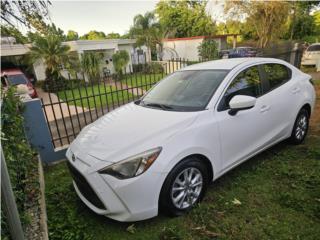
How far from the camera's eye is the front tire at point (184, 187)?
2461 millimetres

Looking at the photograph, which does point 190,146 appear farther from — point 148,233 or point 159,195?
point 148,233

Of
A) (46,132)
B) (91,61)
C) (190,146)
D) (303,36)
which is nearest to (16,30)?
(46,132)

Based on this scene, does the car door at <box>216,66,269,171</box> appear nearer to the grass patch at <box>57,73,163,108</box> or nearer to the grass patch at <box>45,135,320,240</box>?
the grass patch at <box>45,135,320,240</box>

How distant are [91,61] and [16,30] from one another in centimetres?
1145

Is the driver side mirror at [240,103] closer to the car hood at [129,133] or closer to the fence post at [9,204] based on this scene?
the car hood at [129,133]

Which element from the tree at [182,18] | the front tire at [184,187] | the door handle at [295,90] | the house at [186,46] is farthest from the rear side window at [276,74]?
the tree at [182,18]

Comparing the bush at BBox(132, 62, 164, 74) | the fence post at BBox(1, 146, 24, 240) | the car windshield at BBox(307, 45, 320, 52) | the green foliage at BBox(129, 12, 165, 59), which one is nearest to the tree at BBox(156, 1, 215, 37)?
the green foliage at BBox(129, 12, 165, 59)

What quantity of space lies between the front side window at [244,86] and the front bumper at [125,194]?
128cm

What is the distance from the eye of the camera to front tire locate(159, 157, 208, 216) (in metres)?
2.46

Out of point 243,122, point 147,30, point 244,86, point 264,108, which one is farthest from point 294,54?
point 147,30

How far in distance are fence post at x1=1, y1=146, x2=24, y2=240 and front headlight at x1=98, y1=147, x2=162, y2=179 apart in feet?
2.79

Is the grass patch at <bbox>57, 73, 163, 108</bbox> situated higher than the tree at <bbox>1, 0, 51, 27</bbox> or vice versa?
the tree at <bbox>1, 0, 51, 27</bbox>

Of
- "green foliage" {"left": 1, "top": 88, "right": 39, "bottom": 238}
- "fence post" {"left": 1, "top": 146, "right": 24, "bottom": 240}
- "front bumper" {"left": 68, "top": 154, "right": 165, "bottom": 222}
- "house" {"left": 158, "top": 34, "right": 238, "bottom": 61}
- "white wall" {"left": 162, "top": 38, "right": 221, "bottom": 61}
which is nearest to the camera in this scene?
"fence post" {"left": 1, "top": 146, "right": 24, "bottom": 240}

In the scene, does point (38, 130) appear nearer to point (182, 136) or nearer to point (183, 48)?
point (182, 136)
